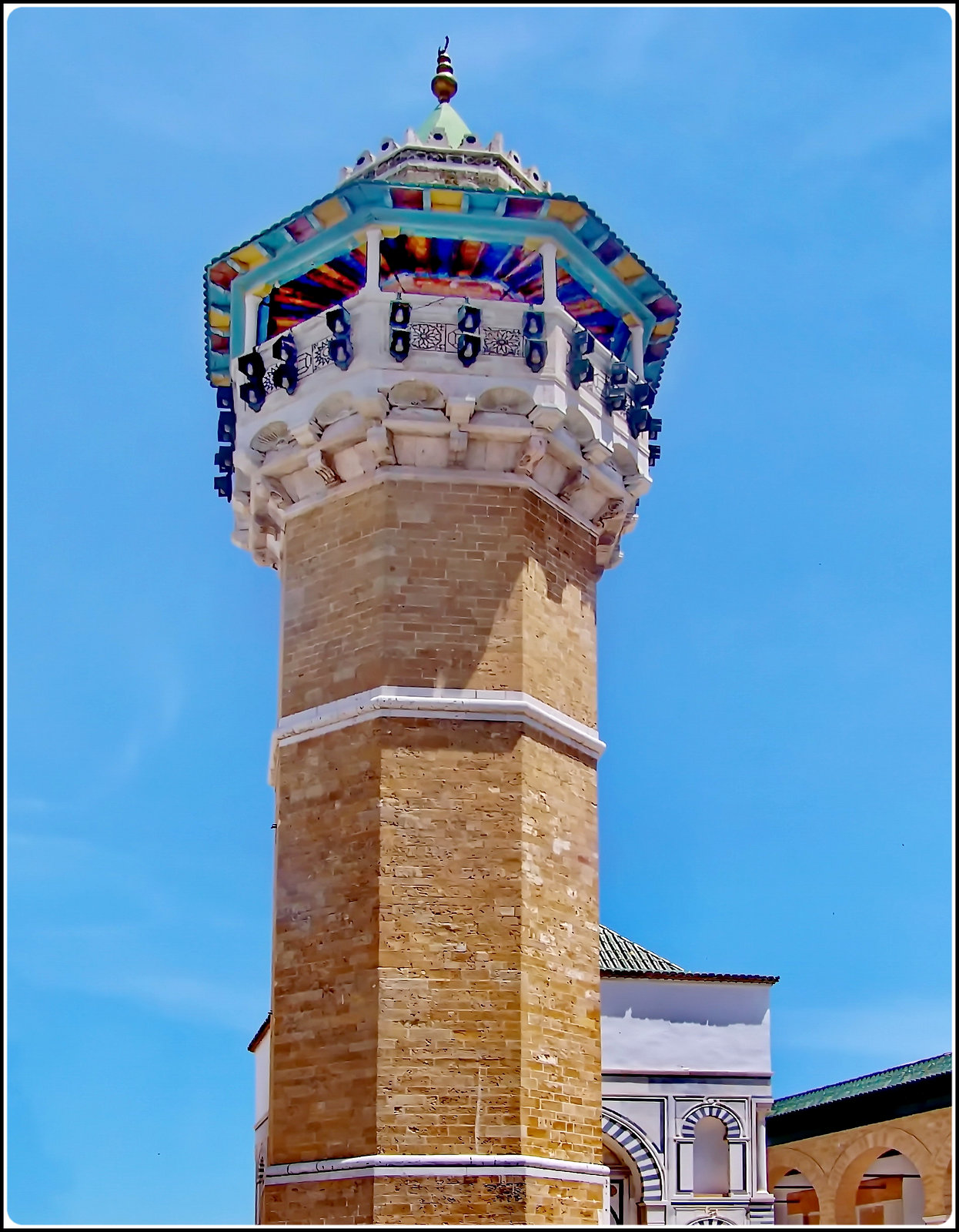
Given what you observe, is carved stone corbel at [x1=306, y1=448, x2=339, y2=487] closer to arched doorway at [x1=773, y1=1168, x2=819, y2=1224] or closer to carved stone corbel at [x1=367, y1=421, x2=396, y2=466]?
carved stone corbel at [x1=367, y1=421, x2=396, y2=466]

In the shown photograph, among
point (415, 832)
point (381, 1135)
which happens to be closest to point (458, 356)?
point (415, 832)

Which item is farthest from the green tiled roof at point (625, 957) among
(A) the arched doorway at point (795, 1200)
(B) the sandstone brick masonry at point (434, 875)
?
(B) the sandstone brick masonry at point (434, 875)

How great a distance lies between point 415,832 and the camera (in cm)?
1358

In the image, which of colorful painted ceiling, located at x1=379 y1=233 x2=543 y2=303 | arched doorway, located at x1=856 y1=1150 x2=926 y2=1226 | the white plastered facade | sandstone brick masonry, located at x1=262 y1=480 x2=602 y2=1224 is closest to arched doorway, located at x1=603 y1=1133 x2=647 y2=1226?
the white plastered facade

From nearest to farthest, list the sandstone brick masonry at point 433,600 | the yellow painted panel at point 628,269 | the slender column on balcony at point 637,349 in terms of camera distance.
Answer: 1. the sandstone brick masonry at point 433,600
2. the yellow painted panel at point 628,269
3. the slender column on balcony at point 637,349

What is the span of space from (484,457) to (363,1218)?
22.1ft

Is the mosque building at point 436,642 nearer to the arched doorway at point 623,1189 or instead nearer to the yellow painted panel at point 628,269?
the yellow painted panel at point 628,269

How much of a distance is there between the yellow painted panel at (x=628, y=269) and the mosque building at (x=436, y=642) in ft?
0.09

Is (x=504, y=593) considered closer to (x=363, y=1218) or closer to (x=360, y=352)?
(x=360, y=352)

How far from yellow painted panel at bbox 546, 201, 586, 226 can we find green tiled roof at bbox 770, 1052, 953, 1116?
1083cm

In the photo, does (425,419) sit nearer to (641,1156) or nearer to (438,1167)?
(438,1167)

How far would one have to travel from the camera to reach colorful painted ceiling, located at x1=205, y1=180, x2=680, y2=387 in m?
15.2

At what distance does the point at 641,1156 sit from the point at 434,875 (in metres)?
8.36

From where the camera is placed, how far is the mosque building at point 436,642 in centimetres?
1295
